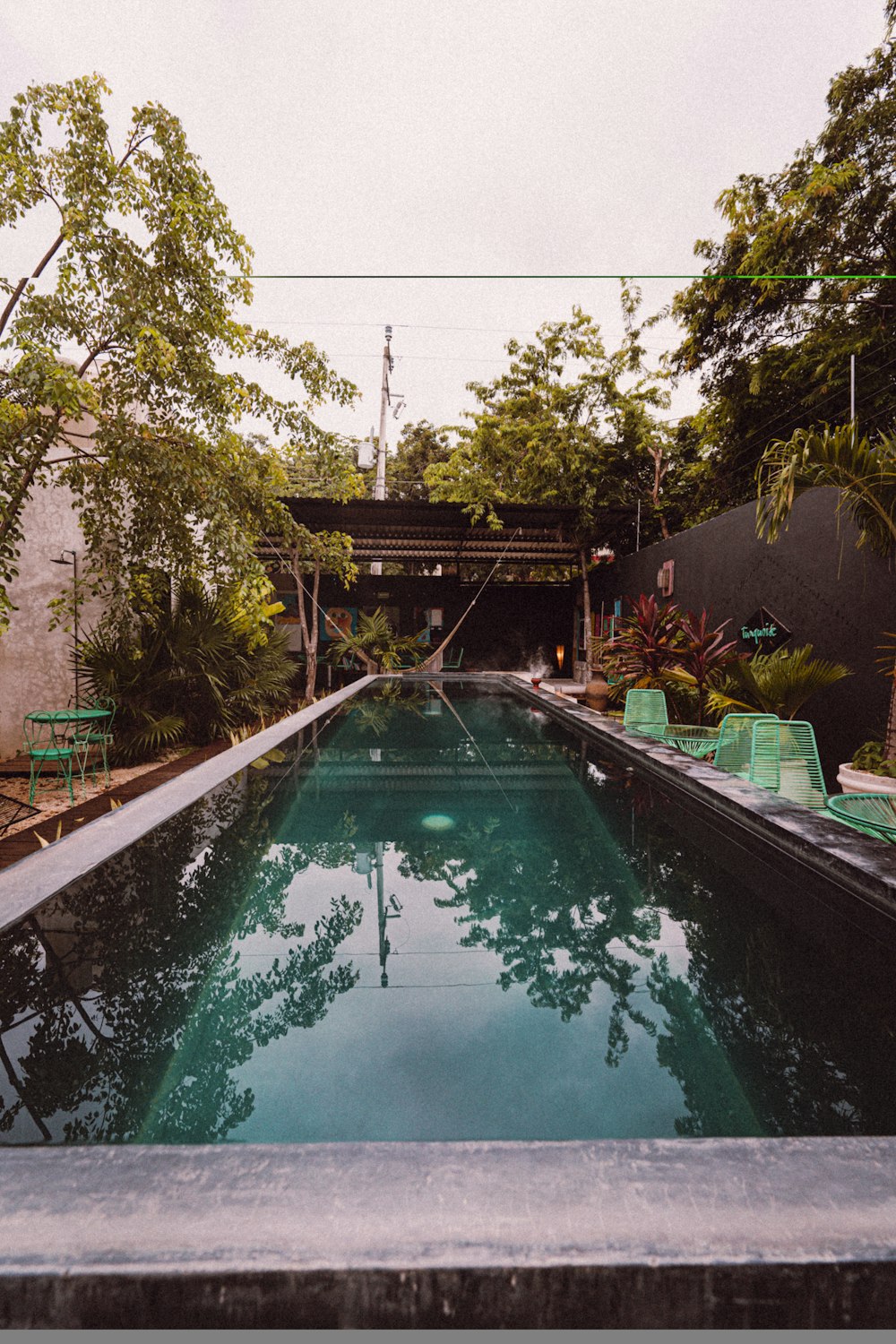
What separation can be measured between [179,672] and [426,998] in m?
4.99

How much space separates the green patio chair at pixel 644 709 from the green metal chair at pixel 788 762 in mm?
1571

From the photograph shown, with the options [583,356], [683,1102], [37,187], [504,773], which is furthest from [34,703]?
[583,356]

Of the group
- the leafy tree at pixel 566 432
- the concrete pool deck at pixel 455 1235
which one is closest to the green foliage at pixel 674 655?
the concrete pool deck at pixel 455 1235

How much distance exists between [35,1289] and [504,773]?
361 centimetres

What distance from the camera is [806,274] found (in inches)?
297

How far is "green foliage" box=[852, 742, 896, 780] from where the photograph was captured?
3.50 meters

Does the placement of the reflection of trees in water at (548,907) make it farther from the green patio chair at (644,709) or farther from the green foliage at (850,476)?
the green foliage at (850,476)

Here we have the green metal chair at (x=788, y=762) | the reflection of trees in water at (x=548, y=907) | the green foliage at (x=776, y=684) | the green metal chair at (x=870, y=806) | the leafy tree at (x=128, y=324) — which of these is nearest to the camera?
the reflection of trees in water at (x=548, y=907)

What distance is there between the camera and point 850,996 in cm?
164

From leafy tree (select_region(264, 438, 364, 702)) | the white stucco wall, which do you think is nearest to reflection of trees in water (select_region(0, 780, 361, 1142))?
the white stucco wall

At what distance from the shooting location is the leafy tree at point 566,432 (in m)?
11.7

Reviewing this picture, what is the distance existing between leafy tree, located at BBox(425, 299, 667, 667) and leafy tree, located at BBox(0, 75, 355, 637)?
5986mm

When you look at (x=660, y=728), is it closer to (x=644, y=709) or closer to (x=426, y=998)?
(x=644, y=709)

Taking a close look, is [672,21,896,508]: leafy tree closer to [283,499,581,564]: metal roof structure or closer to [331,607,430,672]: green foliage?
[283,499,581,564]: metal roof structure
